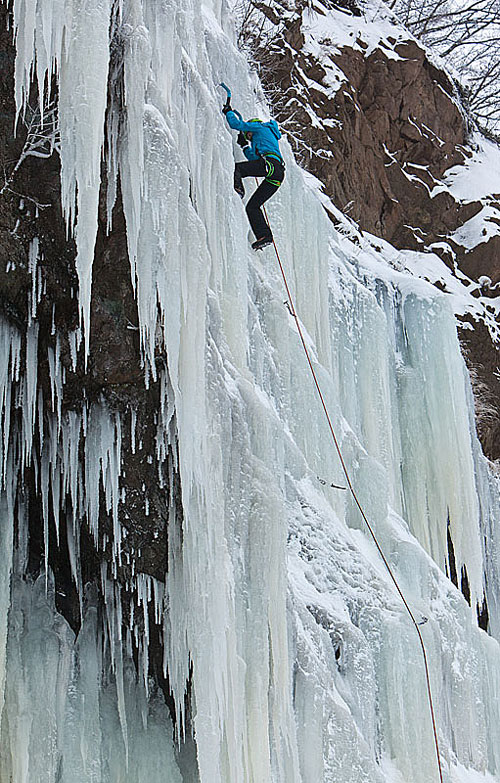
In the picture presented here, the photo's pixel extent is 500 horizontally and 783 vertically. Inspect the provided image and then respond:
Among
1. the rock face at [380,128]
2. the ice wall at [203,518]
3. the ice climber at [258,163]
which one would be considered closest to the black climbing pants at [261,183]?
the ice climber at [258,163]

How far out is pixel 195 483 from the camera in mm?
4160

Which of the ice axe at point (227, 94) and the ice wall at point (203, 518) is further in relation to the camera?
the ice axe at point (227, 94)

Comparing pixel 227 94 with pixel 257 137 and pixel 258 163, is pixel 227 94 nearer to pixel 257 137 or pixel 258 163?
pixel 257 137

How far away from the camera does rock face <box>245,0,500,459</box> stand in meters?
9.96

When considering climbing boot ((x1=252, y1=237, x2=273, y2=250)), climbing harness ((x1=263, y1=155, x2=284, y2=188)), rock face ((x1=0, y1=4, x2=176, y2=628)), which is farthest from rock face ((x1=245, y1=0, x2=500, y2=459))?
rock face ((x1=0, y1=4, x2=176, y2=628))

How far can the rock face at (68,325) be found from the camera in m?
3.96

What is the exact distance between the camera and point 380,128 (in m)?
11.0

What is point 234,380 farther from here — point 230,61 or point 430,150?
point 430,150

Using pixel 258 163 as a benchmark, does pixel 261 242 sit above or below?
below

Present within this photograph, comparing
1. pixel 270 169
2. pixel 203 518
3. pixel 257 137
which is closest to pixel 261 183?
pixel 270 169

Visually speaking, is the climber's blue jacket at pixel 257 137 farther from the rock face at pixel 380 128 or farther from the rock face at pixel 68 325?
the rock face at pixel 380 128

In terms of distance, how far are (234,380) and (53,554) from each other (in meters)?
1.24

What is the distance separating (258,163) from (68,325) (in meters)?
2.12

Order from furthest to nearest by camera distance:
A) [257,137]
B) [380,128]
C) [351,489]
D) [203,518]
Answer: [380,128]
[351,489]
[257,137]
[203,518]
